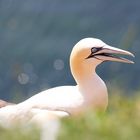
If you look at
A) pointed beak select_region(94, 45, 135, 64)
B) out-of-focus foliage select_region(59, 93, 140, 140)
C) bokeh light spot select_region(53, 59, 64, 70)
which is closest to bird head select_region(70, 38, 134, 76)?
pointed beak select_region(94, 45, 135, 64)

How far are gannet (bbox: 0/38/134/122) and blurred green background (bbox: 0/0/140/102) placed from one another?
11312 millimetres

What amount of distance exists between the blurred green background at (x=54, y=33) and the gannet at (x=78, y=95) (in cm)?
1131

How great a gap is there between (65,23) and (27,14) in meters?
1.06

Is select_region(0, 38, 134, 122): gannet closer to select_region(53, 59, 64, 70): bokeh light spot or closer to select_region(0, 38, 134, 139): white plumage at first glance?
select_region(0, 38, 134, 139): white plumage

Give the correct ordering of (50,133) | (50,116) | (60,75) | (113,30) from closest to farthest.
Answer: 1. (50,133)
2. (50,116)
3. (60,75)
4. (113,30)

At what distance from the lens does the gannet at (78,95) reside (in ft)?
30.7

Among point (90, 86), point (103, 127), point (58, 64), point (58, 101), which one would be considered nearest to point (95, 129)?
point (103, 127)

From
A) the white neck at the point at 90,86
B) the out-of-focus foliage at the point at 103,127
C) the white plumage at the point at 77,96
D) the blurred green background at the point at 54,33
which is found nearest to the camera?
the out-of-focus foliage at the point at 103,127

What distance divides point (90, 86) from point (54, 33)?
48.4 feet

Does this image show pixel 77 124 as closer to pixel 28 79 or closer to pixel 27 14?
pixel 28 79

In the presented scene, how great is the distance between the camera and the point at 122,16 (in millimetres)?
25250

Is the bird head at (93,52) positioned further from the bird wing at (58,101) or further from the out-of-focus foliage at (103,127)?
the out-of-focus foliage at (103,127)

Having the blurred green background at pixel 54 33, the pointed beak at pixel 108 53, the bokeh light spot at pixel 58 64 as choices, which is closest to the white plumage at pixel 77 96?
the pointed beak at pixel 108 53

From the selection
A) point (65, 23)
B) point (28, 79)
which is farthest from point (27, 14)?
point (28, 79)
